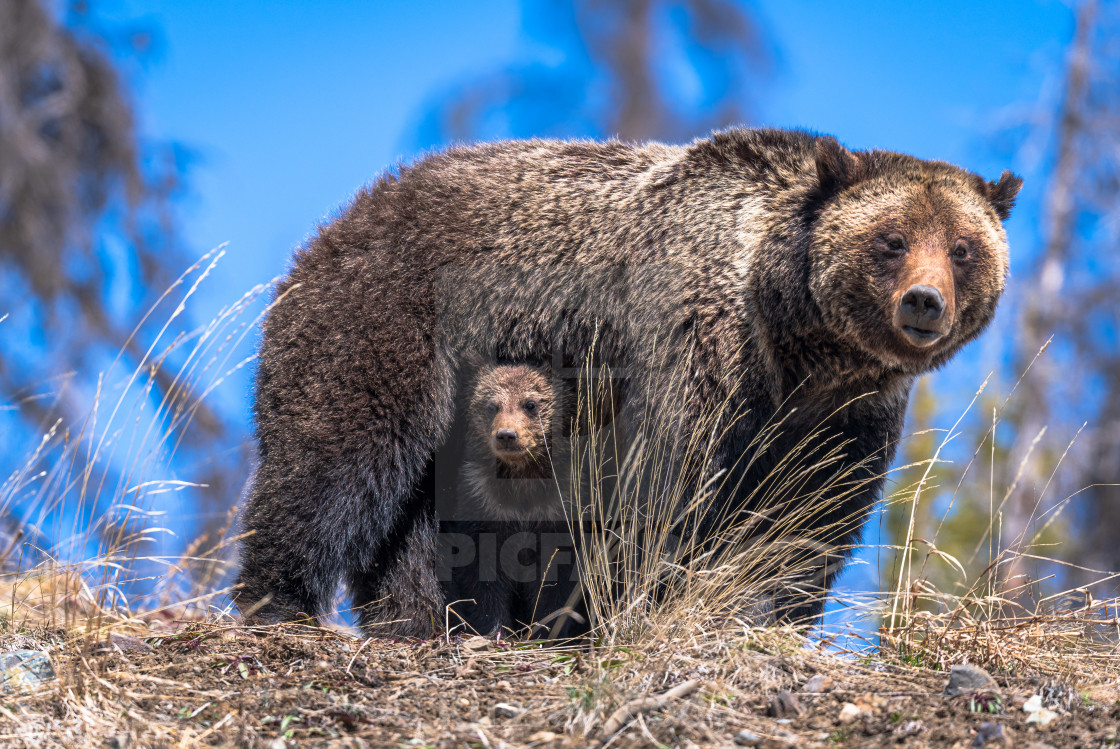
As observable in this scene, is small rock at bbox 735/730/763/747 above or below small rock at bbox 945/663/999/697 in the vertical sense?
below

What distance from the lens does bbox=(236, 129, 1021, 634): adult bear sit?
4.50 m

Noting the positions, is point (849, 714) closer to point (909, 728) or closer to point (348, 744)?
point (909, 728)

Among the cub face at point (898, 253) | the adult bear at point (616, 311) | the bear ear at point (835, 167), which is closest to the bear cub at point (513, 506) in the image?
the adult bear at point (616, 311)

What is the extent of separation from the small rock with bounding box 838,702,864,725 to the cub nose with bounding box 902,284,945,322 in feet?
5.50

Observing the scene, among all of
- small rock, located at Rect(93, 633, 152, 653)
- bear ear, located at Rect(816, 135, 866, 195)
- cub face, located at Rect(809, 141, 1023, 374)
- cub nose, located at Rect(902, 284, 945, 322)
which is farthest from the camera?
bear ear, located at Rect(816, 135, 866, 195)

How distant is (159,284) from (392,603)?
26.3 feet

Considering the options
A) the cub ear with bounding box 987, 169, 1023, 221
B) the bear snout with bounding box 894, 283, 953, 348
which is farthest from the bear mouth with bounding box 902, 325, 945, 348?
the cub ear with bounding box 987, 169, 1023, 221

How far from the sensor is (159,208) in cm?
1217

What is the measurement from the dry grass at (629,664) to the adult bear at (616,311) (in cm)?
24

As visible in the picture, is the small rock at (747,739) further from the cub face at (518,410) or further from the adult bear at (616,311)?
the cub face at (518,410)

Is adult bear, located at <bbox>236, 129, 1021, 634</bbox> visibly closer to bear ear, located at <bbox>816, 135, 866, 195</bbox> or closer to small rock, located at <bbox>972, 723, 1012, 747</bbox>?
bear ear, located at <bbox>816, 135, 866, 195</bbox>

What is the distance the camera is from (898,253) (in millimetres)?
4434

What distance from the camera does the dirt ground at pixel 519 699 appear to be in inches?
122

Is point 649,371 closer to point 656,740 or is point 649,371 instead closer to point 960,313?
point 960,313
